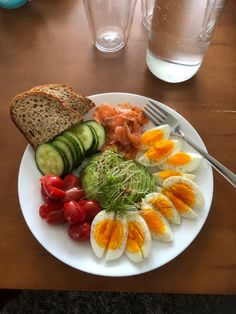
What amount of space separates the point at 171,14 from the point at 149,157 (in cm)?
39

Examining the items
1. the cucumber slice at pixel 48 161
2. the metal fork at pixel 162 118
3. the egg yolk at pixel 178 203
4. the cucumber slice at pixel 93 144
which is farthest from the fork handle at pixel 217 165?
the cucumber slice at pixel 48 161

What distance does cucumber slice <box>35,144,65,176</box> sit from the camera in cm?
97

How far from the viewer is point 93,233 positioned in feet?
2.88

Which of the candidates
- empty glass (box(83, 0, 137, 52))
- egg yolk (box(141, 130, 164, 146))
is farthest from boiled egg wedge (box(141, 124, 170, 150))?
empty glass (box(83, 0, 137, 52))

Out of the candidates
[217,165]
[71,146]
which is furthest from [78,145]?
[217,165]

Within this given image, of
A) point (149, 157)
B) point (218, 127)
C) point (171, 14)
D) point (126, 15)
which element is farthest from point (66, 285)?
point (126, 15)

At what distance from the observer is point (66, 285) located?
898mm

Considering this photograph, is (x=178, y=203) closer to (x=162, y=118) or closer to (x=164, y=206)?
(x=164, y=206)

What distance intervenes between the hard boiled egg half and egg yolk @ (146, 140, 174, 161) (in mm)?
196

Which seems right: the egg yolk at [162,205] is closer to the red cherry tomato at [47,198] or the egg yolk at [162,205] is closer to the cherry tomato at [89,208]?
the cherry tomato at [89,208]

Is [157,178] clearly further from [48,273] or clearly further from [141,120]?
[48,273]

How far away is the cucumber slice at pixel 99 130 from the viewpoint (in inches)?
40.3

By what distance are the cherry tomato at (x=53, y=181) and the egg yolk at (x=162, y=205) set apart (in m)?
0.24

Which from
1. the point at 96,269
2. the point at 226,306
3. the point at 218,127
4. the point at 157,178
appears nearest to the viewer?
the point at 96,269
